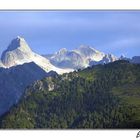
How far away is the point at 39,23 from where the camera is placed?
2520 centimetres

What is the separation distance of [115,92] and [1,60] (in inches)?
44.9

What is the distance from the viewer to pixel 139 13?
25.2 m

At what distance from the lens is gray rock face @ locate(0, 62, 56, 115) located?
2517cm

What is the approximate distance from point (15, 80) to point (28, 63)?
0.21m

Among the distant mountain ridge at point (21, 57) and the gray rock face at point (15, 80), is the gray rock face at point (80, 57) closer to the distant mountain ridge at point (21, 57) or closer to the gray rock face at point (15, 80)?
the distant mountain ridge at point (21, 57)

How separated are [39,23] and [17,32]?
0.76 feet

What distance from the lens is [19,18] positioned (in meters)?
25.2

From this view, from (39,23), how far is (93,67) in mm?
671

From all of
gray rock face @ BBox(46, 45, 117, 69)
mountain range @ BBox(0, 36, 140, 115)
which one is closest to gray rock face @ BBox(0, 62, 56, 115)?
mountain range @ BBox(0, 36, 140, 115)

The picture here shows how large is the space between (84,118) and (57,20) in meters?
0.98

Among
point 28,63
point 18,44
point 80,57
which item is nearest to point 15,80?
point 28,63

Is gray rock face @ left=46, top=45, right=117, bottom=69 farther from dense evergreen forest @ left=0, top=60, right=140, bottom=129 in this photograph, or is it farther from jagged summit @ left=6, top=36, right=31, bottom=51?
jagged summit @ left=6, top=36, right=31, bottom=51

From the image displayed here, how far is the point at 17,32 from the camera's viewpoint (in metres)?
25.2

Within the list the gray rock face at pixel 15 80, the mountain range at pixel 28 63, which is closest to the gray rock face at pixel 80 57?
the mountain range at pixel 28 63
